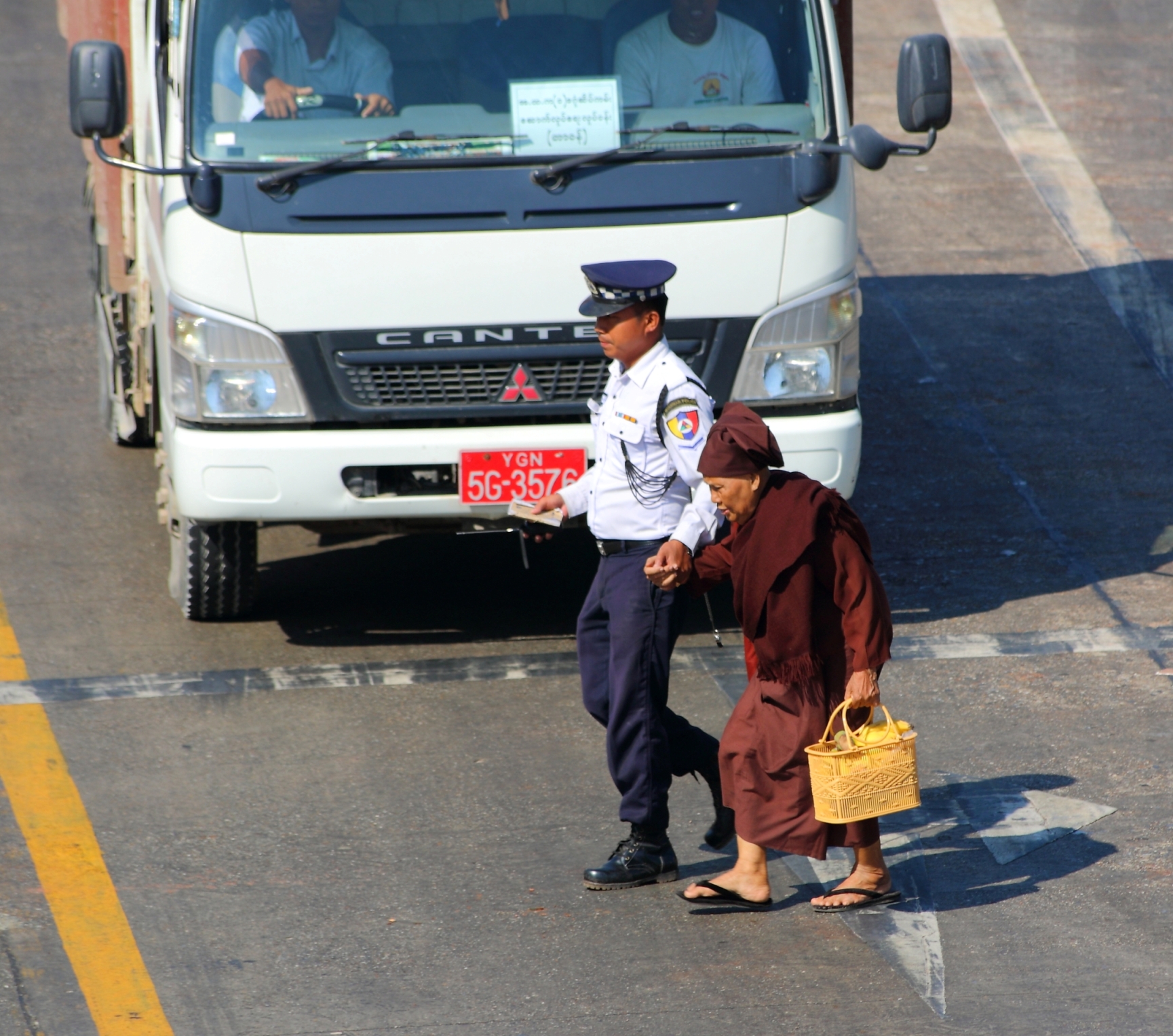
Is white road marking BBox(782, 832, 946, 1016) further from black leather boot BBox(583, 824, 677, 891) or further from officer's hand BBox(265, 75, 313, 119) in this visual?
officer's hand BBox(265, 75, 313, 119)

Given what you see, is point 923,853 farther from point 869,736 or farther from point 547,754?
point 547,754

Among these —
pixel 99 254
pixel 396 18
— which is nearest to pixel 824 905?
pixel 396 18

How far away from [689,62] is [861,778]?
3295 mm

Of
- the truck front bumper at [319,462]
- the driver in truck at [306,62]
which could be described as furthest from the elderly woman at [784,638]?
the driver in truck at [306,62]

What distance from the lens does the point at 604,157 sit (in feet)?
22.2

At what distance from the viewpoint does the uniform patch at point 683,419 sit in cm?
532

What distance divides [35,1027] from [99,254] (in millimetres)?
6284

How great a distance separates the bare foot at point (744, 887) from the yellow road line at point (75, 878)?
1.53 m

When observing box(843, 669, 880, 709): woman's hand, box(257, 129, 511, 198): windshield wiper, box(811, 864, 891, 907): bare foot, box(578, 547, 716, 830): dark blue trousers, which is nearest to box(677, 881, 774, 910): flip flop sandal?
box(811, 864, 891, 907): bare foot

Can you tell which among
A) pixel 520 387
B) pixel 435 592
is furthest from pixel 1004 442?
pixel 520 387

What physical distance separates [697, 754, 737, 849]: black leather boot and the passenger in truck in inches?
109

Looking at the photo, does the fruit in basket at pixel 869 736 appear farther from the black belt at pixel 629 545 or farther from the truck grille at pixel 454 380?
the truck grille at pixel 454 380

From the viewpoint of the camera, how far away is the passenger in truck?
7.01 meters

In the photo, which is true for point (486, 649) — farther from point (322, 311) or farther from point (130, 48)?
point (130, 48)
